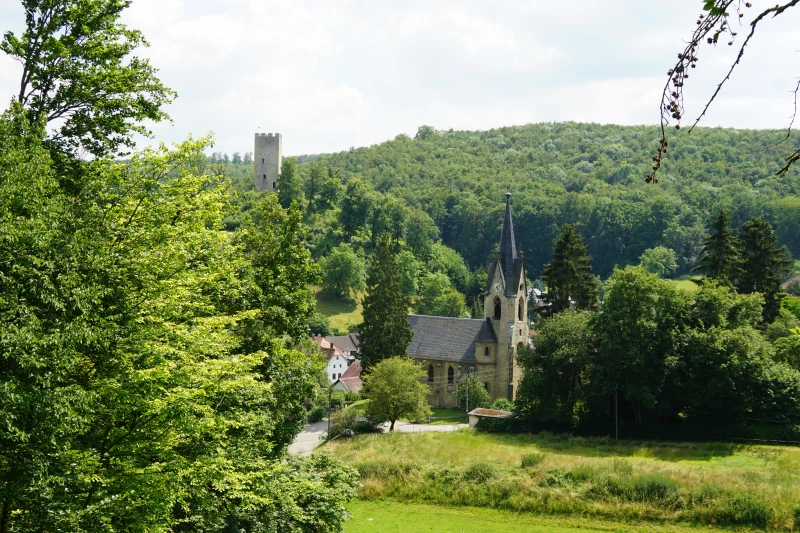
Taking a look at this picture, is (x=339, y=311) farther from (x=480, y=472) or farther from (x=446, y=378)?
(x=480, y=472)

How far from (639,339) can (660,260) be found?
214 feet

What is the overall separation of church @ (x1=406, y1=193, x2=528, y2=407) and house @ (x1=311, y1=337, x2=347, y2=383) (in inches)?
612

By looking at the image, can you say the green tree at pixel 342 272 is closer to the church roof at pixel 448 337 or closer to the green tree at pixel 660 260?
the church roof at pixel 448 337

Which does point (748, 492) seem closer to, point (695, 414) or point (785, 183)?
point (695, 414)

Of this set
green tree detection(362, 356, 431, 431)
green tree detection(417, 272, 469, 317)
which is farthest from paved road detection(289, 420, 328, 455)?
green tree detection(417, 272, 469, 317)

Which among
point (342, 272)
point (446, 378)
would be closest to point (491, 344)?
point (446, 378)

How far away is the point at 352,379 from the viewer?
63.3 meters

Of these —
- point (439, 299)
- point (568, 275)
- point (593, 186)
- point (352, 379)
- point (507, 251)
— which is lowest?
point (352, 379)

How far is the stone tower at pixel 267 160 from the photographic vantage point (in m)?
107

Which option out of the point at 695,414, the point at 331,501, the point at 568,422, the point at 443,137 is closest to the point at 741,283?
the point at 695,414

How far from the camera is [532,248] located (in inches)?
4803

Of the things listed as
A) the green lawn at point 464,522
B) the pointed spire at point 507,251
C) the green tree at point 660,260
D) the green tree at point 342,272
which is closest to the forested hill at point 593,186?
the green tree at point 660,260

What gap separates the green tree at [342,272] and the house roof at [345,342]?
10650 mm

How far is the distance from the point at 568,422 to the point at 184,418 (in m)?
35.2
